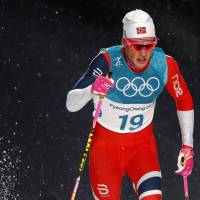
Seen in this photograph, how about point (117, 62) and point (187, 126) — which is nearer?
point (117, 62)

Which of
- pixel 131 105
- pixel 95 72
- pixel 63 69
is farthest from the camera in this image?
pixel 63 69

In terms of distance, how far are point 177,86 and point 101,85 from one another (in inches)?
26.4

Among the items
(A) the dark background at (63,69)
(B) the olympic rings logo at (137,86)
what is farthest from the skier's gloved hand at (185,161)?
(A) the dark background at (63,69)

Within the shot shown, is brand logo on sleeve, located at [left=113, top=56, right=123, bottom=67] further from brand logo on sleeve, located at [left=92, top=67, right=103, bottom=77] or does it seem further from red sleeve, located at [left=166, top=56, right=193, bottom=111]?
red sleeve, located at [left=166, top=56, right=193, bottom=111]

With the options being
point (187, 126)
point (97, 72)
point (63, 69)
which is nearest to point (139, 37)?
point (97, 72)

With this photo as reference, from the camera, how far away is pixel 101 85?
18.9ft

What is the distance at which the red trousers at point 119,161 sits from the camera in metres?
6.09

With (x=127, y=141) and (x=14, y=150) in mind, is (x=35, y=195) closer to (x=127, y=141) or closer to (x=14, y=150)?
(x=14, y=150)

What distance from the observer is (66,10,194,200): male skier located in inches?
231

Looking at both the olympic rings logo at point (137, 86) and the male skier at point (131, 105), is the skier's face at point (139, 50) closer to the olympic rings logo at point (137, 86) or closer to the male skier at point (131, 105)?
the male skier at point (131, 105)

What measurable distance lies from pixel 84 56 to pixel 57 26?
482 millimetres

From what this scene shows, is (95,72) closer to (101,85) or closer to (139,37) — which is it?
(101,85)

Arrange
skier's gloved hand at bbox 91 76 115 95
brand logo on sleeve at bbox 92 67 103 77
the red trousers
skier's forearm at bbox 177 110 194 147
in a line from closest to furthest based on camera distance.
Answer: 1. skier's gloved hand at bbox 91 76 115 95
2. brand logo on sleeve at bbox 92 67 103 77
3. the red trousers
4. skier's forearm at bbox 177 110 194 147

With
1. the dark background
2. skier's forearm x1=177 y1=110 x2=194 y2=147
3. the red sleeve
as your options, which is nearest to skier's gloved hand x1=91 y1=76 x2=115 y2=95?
the red sleeve
